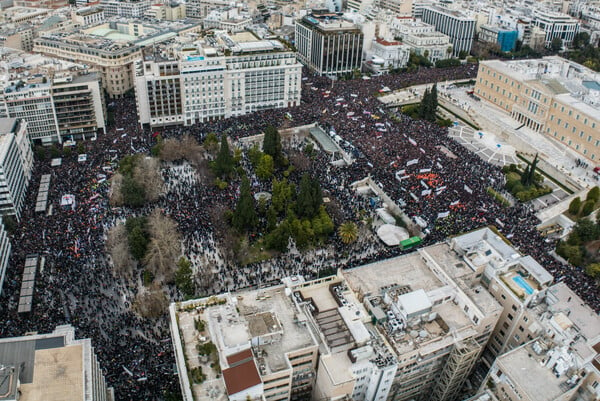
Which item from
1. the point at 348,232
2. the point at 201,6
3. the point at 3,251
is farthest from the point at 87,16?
the point at 348,232

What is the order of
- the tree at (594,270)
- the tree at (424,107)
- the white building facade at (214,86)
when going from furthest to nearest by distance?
the tree at (424,107) → the white building facade at (214,86) → the tree at (594,270)

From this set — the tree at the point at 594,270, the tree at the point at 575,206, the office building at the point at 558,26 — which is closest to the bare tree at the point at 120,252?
the tree at the point at 594,270

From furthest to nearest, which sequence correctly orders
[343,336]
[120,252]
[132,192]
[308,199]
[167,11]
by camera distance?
1. [167,11]
2. [132,192]
3. [308,199]
4. [120,252]
5. [343,336]

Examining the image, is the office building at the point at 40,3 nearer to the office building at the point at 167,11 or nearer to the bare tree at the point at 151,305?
the office building at the point at 167,11

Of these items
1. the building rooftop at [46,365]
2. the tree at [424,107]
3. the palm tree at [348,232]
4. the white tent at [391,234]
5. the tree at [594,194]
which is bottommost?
the white tent at [391,234]

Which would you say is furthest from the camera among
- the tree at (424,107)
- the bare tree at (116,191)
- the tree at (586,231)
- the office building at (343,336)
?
the tree at (424,107)

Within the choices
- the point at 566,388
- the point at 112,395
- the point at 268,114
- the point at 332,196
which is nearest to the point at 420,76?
the point at 268,114

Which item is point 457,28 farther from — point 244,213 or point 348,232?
point 244,213
